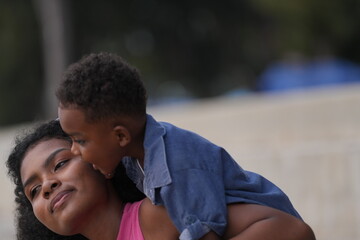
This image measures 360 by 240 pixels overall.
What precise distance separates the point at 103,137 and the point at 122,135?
0.07 m

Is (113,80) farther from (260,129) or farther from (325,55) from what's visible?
(325,55)

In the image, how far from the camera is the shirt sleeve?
104 inches

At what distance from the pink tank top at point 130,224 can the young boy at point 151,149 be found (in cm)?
28

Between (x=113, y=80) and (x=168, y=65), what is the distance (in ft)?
64.8

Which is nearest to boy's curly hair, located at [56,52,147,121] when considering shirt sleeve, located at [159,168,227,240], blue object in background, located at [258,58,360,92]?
shirt sleeve, located at [159,168,227,240]

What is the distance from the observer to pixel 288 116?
6359mm

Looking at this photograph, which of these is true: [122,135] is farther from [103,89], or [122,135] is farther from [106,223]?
[106,223]

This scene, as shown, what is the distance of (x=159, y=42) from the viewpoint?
71.5 ft

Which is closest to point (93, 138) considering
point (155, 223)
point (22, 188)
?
point (155, 223)

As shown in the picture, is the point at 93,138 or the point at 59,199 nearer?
the point at 93,138

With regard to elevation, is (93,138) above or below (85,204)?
above

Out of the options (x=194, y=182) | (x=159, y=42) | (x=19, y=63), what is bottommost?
(x=19, y=63)

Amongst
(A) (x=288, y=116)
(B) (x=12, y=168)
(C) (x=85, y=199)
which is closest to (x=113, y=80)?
(C) (x=85, y=199)

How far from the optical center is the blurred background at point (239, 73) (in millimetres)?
5953
